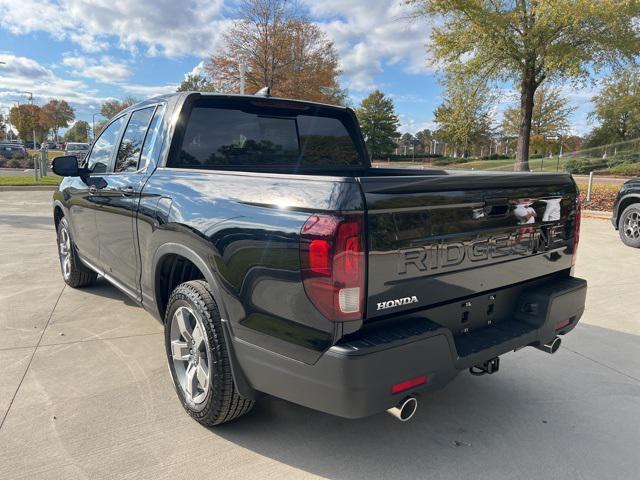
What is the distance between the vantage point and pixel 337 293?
6.58 ft

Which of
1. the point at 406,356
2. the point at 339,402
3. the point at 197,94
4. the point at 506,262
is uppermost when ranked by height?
the point at 197,94

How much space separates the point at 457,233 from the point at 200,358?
1570 mm

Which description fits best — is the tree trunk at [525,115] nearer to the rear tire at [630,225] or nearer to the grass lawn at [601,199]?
the grass lawn at [601,199]

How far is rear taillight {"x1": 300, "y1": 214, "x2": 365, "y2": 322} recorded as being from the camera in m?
1.99

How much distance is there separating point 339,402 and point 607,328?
3.54 m

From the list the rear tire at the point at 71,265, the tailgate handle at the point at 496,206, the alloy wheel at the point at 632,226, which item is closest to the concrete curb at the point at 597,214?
the alloy wheel at the point at 632,226

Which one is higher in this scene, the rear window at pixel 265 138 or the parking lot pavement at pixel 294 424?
the rear window at pixel 265 138

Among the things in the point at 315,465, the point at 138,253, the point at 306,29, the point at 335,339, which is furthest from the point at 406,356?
the point at 306,29

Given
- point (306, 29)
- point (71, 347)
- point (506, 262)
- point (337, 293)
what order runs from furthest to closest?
1. point (306, 29)
2. point (71, 347)
3. point (506, 262)
4. point (337, 293)

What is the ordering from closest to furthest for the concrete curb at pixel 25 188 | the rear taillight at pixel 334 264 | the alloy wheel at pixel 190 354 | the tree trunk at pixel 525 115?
the rear taillight at pixel 334 264
the alloy wheel at pixel 190 354
the concrete curb at pixel 25 188
the tree trunk at pixel 525 115

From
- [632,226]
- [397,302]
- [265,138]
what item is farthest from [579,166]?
[397,302]

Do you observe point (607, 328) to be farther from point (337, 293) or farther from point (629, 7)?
point (629, 7)

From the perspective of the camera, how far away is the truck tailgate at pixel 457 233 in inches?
82.9

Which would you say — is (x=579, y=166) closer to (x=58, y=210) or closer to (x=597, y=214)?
(x=597, y=214)
